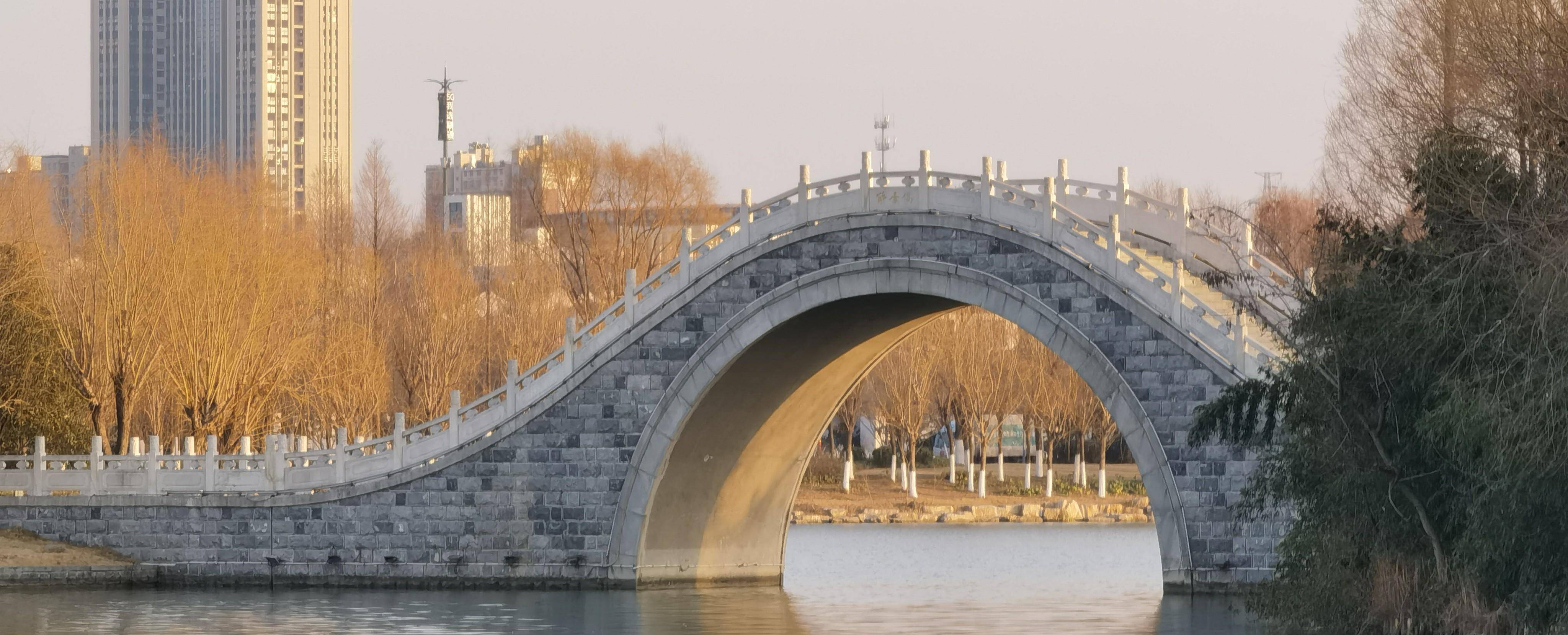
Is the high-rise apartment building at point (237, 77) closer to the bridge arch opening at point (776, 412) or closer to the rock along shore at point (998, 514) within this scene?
the rock along shore at point (998, 514)

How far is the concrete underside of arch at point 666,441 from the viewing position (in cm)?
2341

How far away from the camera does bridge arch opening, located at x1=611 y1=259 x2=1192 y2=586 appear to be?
22.9 m

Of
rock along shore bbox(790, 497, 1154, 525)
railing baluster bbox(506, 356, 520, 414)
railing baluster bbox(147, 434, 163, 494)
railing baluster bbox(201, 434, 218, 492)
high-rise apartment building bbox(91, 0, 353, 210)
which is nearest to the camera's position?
railing baluster bbox(506, 356, 520, 414)

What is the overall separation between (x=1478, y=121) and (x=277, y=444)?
16750 mm

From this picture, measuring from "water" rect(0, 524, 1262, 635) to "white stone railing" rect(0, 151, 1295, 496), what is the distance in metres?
1.67

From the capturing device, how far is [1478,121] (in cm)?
1605

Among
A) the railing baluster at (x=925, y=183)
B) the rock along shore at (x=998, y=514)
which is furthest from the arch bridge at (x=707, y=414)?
the rock along shore at (x=998, y=514)

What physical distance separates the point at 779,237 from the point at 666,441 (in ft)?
9.44

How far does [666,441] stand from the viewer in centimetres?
2522

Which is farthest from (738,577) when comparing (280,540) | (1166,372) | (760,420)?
Result: (1166,372)

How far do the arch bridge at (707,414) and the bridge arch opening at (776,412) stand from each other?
1.5 inches

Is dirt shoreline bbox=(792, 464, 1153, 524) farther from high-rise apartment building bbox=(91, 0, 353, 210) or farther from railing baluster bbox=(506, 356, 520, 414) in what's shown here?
high-rise apartment building bbox=(91, 0, 353, 210)

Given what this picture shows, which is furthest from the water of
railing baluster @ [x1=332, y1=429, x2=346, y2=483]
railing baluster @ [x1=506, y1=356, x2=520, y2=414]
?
railing baluster @ [x1=506, y1=356, x2=520, y2=414]

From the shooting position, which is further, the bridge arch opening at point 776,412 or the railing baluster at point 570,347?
the railing baluster at point 570,347
